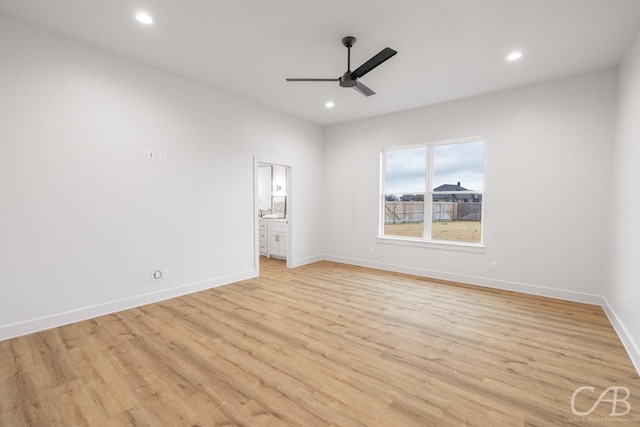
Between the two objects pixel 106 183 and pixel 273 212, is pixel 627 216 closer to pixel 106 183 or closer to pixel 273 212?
pixel 106 183

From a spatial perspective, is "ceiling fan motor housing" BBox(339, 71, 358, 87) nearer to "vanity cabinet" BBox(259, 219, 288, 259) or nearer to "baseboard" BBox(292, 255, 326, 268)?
"vanity cabinet" BBox(259, 219, 288, 259)

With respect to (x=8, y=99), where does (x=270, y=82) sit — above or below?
above

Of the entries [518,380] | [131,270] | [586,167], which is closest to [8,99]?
[131,270]

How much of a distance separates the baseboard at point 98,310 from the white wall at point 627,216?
470 centimetres

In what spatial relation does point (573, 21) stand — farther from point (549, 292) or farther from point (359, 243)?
point (359, 243)

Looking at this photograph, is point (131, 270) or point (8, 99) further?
point (131, 270)

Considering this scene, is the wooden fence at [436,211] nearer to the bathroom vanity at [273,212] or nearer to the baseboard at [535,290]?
the baseboard at [535,290]

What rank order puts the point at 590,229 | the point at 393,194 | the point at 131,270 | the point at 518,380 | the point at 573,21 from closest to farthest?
the point at 518,380, the point at 573,21, the point at 131,270, the point at 590,229, the point at 393,194

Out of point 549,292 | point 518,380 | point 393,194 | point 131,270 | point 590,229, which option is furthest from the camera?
point 393,194

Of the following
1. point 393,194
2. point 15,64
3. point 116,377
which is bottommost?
point 116,377

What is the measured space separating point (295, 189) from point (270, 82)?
7.24 ft

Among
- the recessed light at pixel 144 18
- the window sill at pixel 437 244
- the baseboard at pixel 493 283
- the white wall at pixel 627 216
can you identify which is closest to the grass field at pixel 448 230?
the window sill at pixel 437 244

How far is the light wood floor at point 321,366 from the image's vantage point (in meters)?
1.73

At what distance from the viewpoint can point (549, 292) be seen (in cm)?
391
